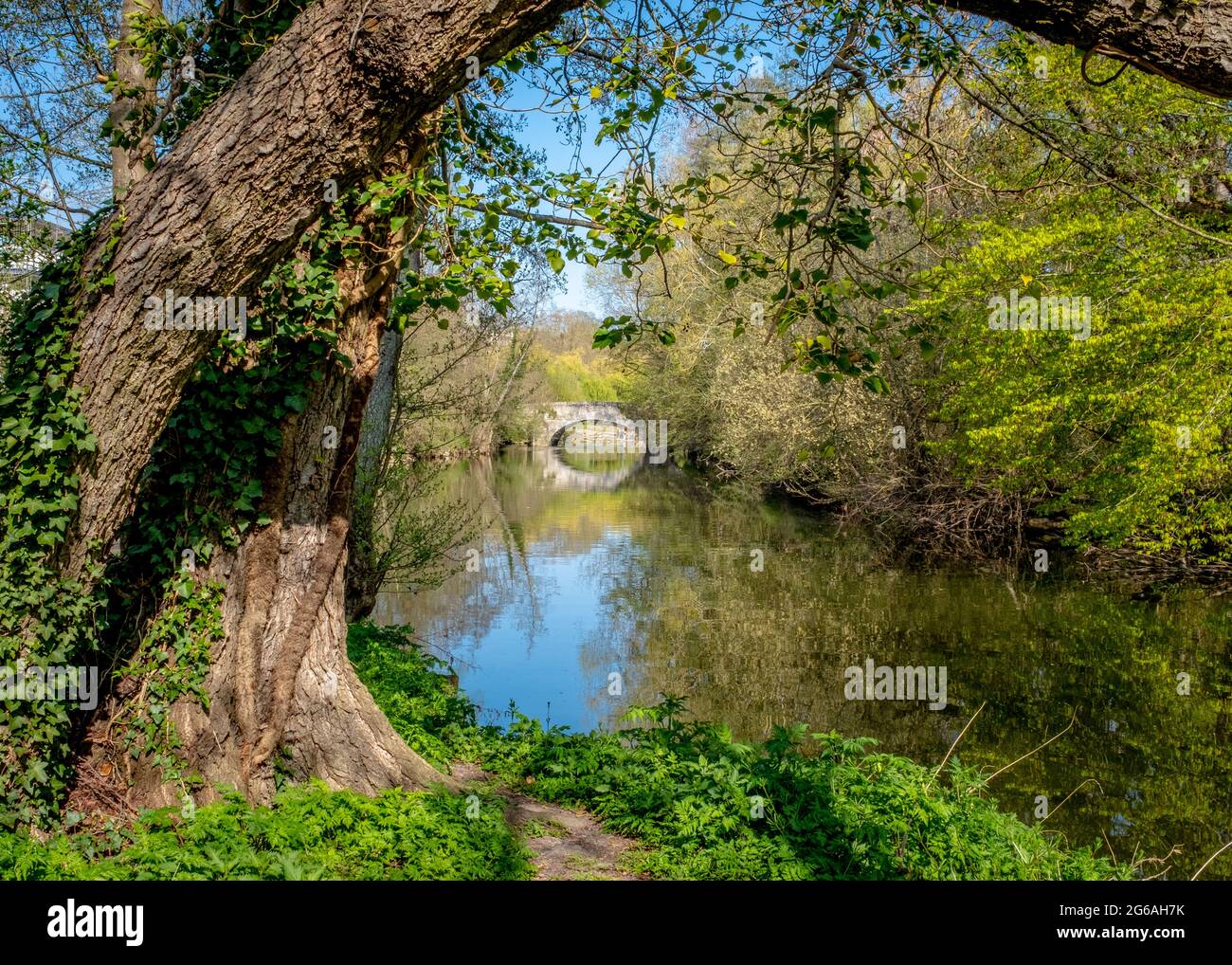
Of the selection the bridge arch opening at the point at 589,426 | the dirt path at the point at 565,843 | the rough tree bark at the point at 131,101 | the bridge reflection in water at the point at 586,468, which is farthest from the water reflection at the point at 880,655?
the bridge arch opening at the point at 589,426

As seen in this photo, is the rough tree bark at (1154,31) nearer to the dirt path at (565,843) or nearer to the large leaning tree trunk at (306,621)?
the large leaning tree trunk at (306,621)

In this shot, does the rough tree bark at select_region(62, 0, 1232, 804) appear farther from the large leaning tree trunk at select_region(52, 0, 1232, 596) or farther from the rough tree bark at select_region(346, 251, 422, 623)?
the rough tree bark at select_region(346, 251, 422, 623)

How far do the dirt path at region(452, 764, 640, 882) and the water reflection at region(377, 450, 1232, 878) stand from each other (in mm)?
4073

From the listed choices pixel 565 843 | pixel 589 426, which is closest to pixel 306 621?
pixel 565 843

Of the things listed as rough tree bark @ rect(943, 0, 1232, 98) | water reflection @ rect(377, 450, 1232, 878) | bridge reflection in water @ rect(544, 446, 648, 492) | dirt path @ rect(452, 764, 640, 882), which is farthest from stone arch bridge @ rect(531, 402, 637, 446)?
rough tree bark @ rect(943, 0, 1232, 98)

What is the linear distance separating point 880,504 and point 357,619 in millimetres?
11245

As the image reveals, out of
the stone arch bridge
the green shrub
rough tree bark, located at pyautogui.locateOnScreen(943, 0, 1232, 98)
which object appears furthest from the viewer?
the stone arch bridge

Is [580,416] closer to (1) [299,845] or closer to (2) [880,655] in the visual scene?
(2) [880,655]

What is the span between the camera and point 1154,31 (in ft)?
8.66

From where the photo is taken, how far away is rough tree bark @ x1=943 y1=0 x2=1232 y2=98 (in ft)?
8.57

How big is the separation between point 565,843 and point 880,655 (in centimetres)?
766

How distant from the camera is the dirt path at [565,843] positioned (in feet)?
12.9

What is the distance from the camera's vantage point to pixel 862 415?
16.9 m
